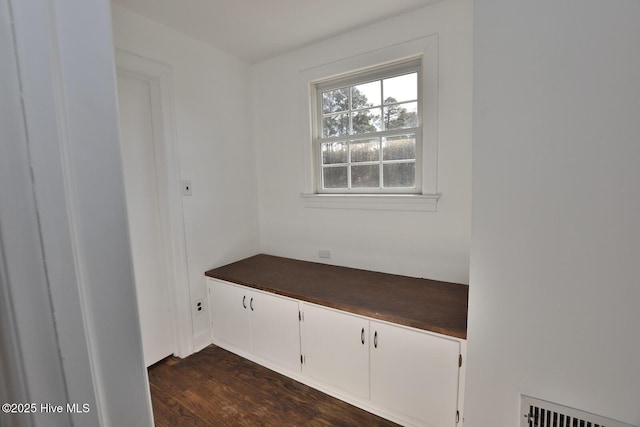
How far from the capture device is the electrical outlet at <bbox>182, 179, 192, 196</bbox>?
7.29 ft

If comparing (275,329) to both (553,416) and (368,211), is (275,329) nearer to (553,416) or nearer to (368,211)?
(368,211)

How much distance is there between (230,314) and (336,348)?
39.0 inches

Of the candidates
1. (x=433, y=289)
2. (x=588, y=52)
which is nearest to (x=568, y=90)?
(x=588, y=52)

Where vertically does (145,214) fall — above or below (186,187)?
below

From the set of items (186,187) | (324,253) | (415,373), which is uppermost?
(186,187)

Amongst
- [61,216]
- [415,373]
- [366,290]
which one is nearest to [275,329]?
[366,290]

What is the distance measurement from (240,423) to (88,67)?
1966 mm

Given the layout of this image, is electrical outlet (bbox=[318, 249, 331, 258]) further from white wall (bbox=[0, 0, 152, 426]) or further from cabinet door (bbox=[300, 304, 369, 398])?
white wall (bbox=[0, 0, 152, 426])

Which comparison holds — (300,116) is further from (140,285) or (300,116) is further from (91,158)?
(91,158)

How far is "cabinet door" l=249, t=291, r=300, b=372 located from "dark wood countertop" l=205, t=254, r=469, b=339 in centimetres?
10

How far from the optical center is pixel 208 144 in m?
2.38

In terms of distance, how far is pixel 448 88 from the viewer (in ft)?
6.17

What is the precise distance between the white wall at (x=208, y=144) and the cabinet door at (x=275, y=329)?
1.90 feet

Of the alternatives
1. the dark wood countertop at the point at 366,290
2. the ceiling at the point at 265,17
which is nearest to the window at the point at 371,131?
the ceiling at the point at 265,17
